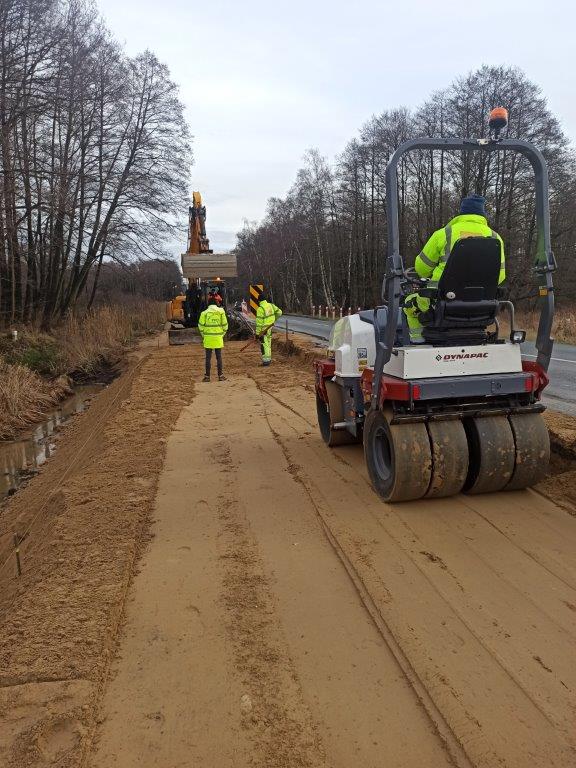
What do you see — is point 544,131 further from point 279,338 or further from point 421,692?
point 421,692

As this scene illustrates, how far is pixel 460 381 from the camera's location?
173 inches

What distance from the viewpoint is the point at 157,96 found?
2659cm

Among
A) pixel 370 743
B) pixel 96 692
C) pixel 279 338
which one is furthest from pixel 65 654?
pixel 279 338

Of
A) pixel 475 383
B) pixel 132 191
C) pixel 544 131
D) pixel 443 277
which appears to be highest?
pixel 544 131

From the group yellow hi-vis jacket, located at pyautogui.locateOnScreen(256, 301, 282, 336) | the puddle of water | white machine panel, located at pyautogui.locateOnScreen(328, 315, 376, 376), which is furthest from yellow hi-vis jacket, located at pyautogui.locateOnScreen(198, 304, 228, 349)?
white machine panel, located at pyautogui.locateOnScreen(328, 315, 376, 376)

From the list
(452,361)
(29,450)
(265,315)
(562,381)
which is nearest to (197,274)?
(265,315)

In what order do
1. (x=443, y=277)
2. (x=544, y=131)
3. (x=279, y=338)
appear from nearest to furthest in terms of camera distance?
(x=443, y=277) < (x=279, y=338) < (x=544, y=131)

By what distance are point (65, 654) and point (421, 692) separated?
68.3 inches

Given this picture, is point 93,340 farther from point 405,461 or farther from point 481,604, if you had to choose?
point 481,604

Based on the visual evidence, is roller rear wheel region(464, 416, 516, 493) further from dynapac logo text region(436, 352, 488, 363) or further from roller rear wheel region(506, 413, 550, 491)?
dynapac logo text region(436, 352, 488, 363)

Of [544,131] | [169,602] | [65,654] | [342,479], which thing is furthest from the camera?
[544,131]

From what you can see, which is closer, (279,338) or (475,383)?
(475,383)

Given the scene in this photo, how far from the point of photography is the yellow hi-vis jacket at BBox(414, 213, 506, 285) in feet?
13.7

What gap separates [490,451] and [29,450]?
7.80 m
